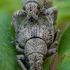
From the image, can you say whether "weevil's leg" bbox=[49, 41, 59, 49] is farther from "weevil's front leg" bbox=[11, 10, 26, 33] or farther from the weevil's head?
"weevil's front leg" bbox=[11, 10, 26, 33]

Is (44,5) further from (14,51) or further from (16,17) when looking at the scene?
(14,51)

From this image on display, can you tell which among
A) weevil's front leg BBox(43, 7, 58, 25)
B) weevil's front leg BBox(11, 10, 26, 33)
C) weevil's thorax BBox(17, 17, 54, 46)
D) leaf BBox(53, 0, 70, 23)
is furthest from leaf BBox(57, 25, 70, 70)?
leaf BBox(53, 0, 70, 23)

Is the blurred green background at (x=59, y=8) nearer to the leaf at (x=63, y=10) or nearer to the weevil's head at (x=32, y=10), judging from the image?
the leaf at (x=63, y=10)

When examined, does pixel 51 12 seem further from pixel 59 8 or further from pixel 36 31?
pixel 59 8

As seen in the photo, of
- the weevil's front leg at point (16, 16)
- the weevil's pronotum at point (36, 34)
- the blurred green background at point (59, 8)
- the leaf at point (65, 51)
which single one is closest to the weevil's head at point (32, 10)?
the weevil's pronotum at point (36, 34)

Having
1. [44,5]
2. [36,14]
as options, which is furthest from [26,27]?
[44,5]
